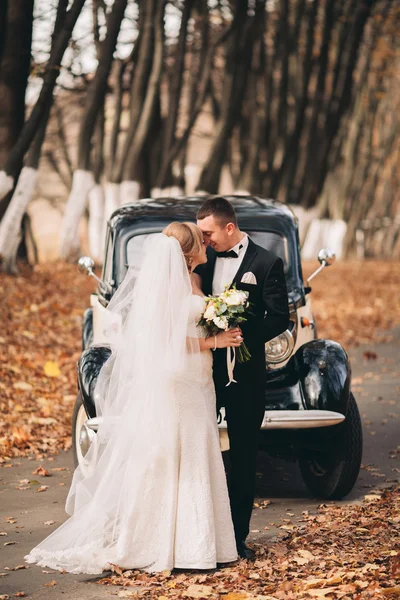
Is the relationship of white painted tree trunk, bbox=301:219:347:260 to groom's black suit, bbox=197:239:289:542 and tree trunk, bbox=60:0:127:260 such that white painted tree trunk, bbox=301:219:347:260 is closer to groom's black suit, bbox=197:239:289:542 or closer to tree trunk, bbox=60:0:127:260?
tree trunk, bbox=60:0:127:260

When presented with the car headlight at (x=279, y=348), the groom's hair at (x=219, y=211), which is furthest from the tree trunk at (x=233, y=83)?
the groom's hair at (x=219, y=211)

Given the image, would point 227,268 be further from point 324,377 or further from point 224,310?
point 324,377

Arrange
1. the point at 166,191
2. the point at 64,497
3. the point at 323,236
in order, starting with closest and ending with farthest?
the point at 64,497
the point at 166,191
the point at 323,236

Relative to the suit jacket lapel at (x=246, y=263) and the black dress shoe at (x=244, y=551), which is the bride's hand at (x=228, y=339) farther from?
the black dress shoe at (x=244, y=551)

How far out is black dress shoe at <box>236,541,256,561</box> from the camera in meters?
5.95

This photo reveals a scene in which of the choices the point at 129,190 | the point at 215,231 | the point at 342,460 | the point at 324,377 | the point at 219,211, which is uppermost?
the point at 129,190

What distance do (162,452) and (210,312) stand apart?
83 centimetres

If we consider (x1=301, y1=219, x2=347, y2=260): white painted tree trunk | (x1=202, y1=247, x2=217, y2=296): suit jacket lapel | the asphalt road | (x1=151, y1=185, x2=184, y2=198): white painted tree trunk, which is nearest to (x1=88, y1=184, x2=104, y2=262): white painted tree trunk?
(x1=151, y1=185, x2=184, y2=198): white painted tree trunk

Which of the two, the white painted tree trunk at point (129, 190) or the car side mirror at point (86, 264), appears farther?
the white painted tree trunk at point (129, 190)

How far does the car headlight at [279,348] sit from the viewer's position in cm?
762

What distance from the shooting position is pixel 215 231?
6109 mm

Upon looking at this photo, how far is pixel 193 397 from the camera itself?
5.79m

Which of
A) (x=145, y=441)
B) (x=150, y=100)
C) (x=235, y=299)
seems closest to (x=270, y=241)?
(x=235, y=299)

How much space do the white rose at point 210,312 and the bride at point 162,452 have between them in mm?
91
